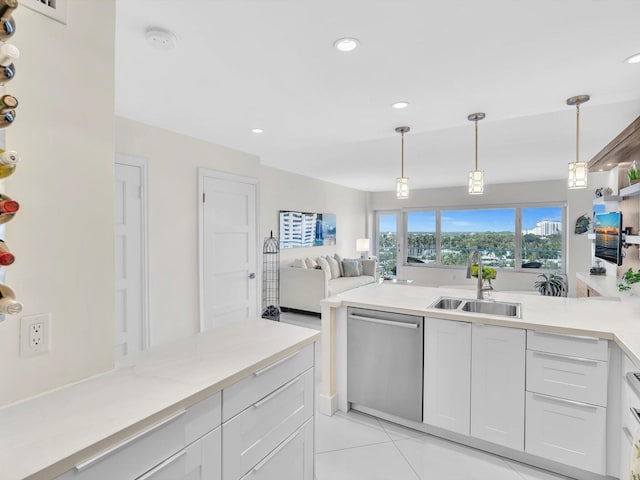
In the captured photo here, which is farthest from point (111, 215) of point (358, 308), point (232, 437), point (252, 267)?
point (252, 267)

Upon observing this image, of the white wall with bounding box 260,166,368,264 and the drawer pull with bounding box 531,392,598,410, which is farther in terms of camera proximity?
the white wall with bounding box 260,166,368,264

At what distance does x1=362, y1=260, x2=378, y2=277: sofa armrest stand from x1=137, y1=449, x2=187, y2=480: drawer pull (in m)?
6.13

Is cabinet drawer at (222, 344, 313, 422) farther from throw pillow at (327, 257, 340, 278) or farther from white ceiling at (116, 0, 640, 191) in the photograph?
throw pillow at (327, 257, 340, 278)

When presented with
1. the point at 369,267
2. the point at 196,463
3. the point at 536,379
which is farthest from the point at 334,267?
the point at 196,463

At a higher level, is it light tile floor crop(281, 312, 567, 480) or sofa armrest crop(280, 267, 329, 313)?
sofa armrest crop(280, 267, 329, 313)

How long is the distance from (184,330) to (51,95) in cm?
284

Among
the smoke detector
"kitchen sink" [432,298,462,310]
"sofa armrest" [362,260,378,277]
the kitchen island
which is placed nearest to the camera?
the smoke detector

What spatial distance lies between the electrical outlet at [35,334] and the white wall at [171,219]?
7.14 ft

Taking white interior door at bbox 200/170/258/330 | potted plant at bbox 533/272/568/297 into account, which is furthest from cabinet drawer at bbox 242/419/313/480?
potted plant at bbox 533/272/568/297

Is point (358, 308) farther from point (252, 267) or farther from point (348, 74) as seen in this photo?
point (252, 267)

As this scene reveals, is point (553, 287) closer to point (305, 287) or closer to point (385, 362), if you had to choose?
point (305, 287)

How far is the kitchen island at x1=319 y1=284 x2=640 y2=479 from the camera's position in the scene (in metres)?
1.79

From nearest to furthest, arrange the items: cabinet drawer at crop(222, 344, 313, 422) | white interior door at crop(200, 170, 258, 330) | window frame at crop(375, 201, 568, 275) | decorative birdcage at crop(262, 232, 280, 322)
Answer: cabinet drawer at crop(222, 344, 313, 422), white interior door at crop(200, 170, 258, 330), decorative birdcage at crop(262, 232, 280, 322), window frame at crop(375, 201, 568, 275)

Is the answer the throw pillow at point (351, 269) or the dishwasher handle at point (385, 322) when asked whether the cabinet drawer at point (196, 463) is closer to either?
the dishwasher handle at point (385, 322)
